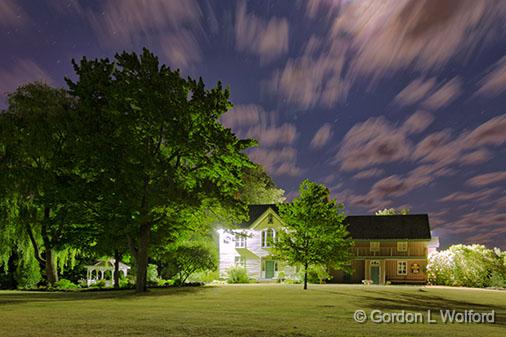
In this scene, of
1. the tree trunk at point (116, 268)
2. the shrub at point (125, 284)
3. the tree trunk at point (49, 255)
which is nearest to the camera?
the tree trunk at point (49, 255)

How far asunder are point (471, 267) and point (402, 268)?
25.1ft

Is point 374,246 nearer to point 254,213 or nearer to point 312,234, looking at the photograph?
point 254,213

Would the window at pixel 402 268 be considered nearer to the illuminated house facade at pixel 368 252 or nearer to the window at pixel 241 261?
the illuminated house facade at pixel 368 252

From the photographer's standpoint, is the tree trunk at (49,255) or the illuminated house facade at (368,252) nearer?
the tree trunk at (49,255)

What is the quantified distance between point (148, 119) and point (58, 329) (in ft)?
52.3

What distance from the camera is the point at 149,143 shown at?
1070 inches

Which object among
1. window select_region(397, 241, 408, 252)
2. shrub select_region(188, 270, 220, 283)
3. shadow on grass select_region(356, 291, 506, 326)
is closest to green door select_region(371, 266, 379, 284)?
window select_region(397, 241, 408, 252)

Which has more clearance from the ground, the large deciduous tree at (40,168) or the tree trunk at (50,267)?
the large deciduous tree at (40,168)

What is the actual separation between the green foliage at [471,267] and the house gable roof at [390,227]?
385 cm

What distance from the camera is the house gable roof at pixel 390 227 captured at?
175ft

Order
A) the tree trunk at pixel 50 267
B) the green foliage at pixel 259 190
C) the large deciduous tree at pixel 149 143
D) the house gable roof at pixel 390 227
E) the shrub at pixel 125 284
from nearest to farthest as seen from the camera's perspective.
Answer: the large deciduous tree at pixel 149 143 → the tree trunk at pixel 50 267 → the shrub at pixel 125 284 → the house gable roof at pixel 390 227 → the green foliage at pixel 259 190

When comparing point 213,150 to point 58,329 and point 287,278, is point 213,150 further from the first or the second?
point 287,278

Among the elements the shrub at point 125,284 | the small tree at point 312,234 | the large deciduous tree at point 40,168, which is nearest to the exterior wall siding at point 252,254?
the shrub at point 125,284

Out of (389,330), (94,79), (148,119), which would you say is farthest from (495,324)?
(94,79)
